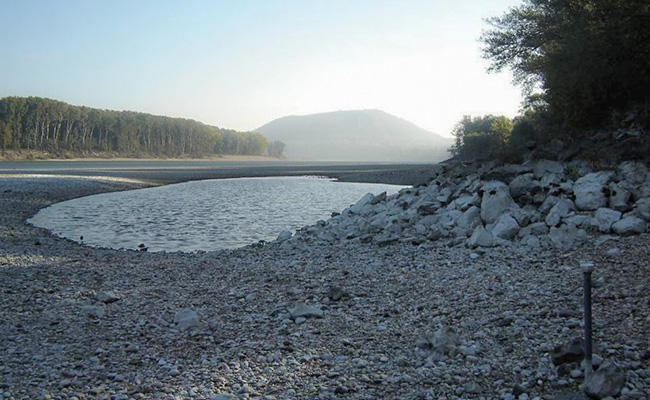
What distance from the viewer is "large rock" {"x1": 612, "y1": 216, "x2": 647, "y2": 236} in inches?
437

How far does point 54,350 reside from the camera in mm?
6781

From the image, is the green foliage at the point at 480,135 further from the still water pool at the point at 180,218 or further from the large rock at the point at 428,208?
the large rock at the point at 428,208

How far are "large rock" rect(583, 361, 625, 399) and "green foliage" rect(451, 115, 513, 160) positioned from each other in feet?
112

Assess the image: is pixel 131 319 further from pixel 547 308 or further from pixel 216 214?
pixel 216 214

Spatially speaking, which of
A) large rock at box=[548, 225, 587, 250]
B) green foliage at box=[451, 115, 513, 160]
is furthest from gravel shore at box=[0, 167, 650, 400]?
green foliage at box=[451, 115, 513, 160]

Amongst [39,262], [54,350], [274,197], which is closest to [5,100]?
[274,197]

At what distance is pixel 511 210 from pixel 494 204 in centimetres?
53

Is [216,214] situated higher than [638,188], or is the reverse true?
[638,188]

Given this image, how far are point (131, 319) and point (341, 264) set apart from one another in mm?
5240

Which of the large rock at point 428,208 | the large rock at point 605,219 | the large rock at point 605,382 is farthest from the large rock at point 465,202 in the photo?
the large rock at point 605,382

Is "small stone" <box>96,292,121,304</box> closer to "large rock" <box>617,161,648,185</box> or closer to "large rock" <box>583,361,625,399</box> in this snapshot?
"large rock" <box>583,361,625,399</box>

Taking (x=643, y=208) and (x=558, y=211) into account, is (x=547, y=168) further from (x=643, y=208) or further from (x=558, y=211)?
(x=643, y=208)

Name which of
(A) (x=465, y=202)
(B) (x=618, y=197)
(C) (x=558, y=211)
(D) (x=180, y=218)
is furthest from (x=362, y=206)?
(D) (x=180, y=218)

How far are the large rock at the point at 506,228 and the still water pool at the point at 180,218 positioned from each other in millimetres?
9668
